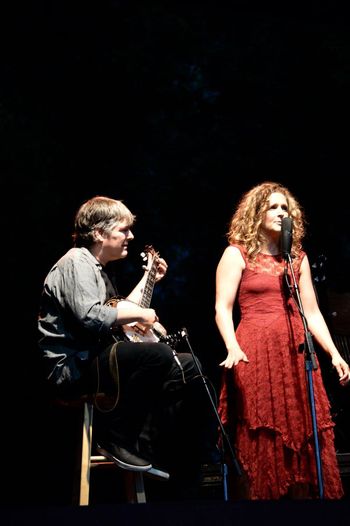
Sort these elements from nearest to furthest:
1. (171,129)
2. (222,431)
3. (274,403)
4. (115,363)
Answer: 1. (222,431)
2. (115,363)
3. (274,403)
4. (171,129)

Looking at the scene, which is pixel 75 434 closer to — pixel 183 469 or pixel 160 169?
pixel 183 469

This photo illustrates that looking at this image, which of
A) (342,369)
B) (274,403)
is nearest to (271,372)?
(274,403)

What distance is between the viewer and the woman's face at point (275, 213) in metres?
3.73

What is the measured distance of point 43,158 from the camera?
19.1 ft

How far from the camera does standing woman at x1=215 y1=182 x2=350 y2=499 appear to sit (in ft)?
10.7

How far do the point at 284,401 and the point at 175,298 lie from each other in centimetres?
263

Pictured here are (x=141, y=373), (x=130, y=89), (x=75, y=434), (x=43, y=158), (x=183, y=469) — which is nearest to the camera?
(x=141, y=373)

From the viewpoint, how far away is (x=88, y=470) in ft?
10.5

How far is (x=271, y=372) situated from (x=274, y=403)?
15cm

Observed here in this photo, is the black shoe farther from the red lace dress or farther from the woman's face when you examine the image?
the woman's face

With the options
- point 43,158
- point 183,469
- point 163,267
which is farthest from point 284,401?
point 43,158

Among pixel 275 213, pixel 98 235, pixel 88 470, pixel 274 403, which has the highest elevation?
pixel 275 213

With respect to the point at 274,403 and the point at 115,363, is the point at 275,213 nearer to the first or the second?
the point at 274,403

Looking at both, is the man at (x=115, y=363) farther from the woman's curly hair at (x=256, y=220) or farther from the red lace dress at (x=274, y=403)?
the woman's curly hair at (x=256, y=220)
